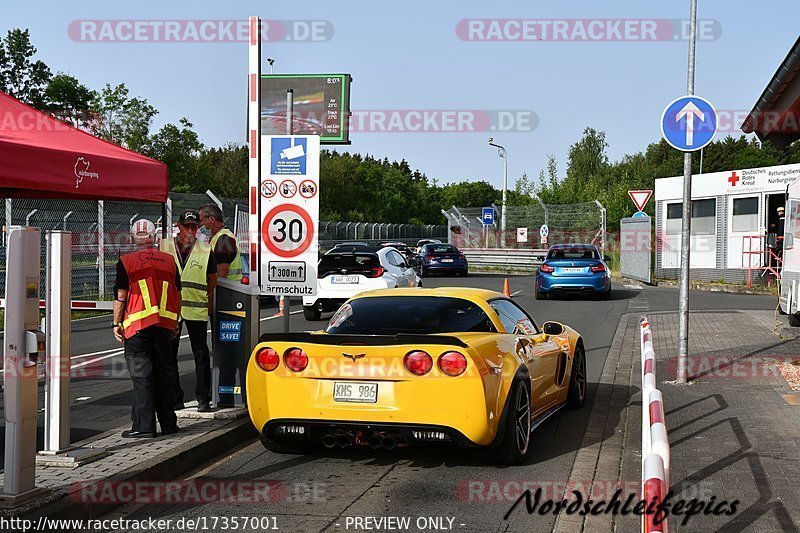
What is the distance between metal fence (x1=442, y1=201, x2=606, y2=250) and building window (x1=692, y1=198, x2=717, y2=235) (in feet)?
32.7

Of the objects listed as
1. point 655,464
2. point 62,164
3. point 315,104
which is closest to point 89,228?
→ point 62,164

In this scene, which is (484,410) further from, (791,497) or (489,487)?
(791,497)

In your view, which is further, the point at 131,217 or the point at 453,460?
the point at 131,217

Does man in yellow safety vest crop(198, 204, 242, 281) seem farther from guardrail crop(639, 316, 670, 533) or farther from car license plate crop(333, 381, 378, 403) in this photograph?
guardrail crop(639, 316, 670, 533)

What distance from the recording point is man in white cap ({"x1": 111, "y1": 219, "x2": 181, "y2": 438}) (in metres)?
7.38

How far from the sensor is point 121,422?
8.63 metres

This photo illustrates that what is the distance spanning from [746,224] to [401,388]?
82.0 feet

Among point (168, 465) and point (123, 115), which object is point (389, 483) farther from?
point (123, 115)

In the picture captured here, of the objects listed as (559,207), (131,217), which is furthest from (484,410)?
(559,207)

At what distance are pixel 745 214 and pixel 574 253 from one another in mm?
7300

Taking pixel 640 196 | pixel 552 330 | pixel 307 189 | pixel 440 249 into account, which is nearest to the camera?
pixel 552 330

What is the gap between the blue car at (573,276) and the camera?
24453 millimetres

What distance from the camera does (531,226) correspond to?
169ft

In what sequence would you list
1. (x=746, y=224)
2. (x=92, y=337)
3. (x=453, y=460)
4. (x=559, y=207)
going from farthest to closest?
(x=559, y=207) → (x=746, y=224) → (x=92, y=337) → (x=453, y=460)
